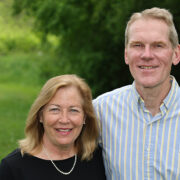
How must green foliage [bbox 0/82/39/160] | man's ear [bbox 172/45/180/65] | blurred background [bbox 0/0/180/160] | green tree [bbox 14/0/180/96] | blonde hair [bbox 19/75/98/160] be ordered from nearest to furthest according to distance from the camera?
blonde hair [bbox 19/75/98/160] < man's ear [bbox 172/45/180/65] < green foliage [bbox 0/82/39/160] < blurred background [bbox 0/0/180/160] < green tree [bbox 14/0/180/96]

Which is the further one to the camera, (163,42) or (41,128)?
(41,128)

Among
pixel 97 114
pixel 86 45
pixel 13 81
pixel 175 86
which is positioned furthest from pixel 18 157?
pixel 13 81

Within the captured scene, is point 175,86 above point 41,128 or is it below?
above

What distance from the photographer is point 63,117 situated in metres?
3.13

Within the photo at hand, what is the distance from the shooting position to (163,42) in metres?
3.12

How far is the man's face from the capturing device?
3.12m

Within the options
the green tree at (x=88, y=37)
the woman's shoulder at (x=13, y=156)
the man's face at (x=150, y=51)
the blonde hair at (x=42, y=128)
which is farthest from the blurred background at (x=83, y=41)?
the man's face at (x=150, y=51)

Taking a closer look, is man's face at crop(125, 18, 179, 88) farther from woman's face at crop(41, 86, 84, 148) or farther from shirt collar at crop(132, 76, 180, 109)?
woman's face at crop(41, 86, 84, 148)

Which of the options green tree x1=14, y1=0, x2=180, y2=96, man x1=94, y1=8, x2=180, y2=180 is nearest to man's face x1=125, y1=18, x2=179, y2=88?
man x1=94, y1=8, x2=180, y2=180

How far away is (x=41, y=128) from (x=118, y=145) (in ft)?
2.22

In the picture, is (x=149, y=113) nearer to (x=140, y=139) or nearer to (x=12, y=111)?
(x=140, y=139)

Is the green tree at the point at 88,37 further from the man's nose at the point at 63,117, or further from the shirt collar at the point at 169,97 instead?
the man's nose at the point at 63,117

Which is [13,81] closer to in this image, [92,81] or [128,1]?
[92,81]

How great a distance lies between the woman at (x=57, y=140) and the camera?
123 inches
